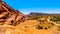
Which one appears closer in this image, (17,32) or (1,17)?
(17,32)

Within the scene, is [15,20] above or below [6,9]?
below

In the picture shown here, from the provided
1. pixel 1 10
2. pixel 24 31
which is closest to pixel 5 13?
pixel 1 10

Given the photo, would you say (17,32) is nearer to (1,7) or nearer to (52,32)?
(52,32)

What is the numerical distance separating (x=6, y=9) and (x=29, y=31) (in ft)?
67.3

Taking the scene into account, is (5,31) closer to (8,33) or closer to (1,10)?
(8,33)

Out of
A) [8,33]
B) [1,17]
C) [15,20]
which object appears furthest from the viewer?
[15,20]

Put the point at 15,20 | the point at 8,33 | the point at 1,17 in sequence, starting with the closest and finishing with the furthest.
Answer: the point at 8,33 → the point at 1,17 → the point at 15,20

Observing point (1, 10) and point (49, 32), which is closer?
point (49, 32)

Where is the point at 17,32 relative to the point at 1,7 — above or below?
below

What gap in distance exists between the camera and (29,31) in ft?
64.7

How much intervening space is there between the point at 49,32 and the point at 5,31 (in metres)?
4.96

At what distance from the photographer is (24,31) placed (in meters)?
19.6

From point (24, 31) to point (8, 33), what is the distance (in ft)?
6.21

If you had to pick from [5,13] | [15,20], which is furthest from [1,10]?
[15,20]
